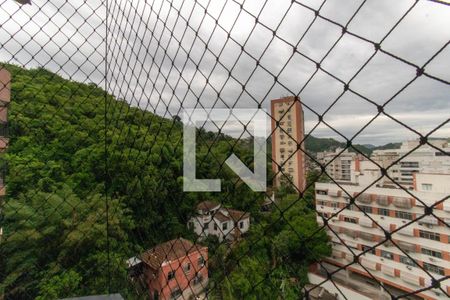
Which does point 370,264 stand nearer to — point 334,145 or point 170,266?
point 334,145

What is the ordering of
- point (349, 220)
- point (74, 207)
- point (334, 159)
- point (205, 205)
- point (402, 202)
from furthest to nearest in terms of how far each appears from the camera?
point (349, 220) < point (402, 202) < point (74, 207) < point (205, 205) < point (334, 159)

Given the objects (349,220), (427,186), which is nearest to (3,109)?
(427,186)

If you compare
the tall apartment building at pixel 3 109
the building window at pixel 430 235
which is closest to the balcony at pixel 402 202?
the building window at pixel 430 235

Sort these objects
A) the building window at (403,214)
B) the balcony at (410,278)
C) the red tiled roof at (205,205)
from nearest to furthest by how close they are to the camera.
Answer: the red tiled roof at (205,205) < the building window at (403,214) < the balcony at (410,278)

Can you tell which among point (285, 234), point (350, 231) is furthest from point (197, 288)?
point (350, 231)

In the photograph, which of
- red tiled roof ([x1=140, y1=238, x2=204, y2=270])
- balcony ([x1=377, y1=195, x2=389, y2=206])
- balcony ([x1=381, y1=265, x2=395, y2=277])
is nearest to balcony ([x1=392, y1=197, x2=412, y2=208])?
balcony ([x1=377, y1=195, x2=389, y2=206])

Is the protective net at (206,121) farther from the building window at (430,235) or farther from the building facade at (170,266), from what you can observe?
the building window at (430,235)

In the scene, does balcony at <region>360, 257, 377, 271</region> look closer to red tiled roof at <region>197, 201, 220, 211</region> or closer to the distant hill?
red tiled roof at <region>197, 201, 220, 211</region>

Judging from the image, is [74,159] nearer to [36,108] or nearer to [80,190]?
[80,190]

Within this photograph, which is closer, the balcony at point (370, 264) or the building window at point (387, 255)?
the building window at point (387, 255)
